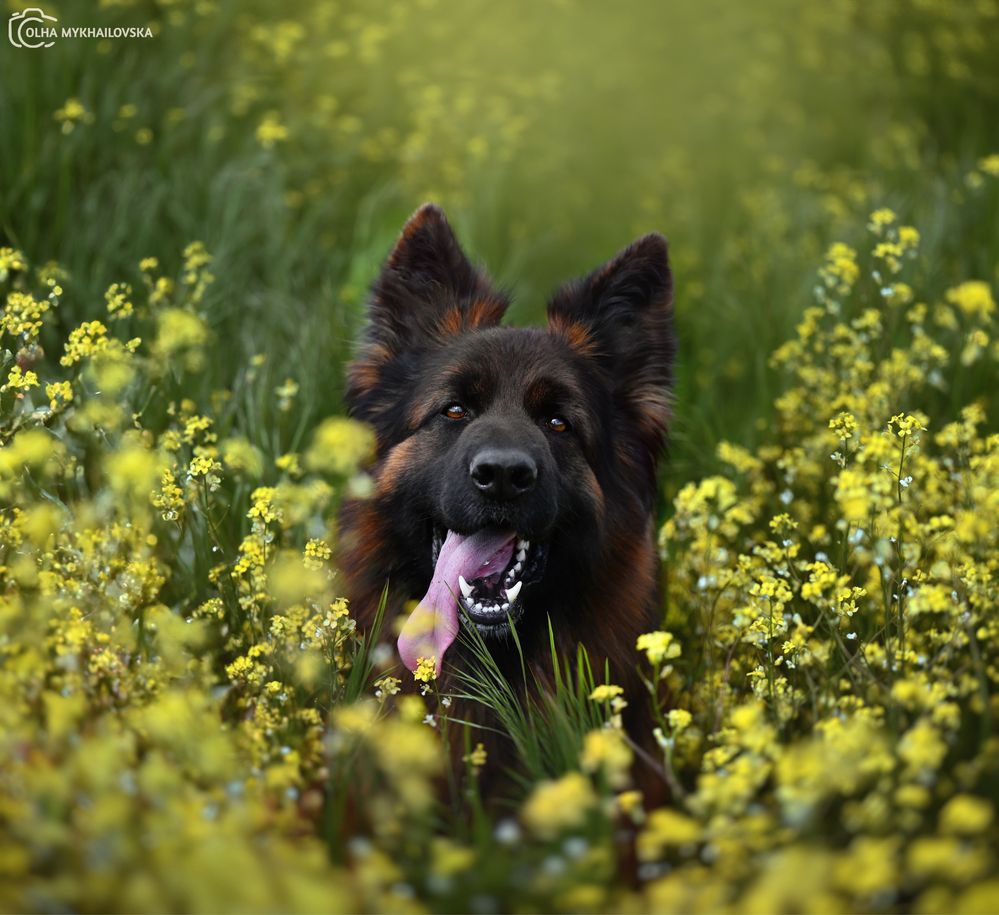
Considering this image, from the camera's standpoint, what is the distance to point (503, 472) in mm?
3562

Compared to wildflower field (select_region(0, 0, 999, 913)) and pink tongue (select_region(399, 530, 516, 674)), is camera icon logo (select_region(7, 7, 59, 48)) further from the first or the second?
pink tongue (select_region(399, 530, 516, 674))

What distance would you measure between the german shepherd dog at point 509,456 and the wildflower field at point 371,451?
0.76 feet

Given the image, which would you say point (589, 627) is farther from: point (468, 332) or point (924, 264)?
point (924, 264)

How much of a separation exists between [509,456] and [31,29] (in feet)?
15.8

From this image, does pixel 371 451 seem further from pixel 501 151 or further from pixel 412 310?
pixel 501 151

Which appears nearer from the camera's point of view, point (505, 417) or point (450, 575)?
point (450, 575)

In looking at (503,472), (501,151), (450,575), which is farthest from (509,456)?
(501,151)

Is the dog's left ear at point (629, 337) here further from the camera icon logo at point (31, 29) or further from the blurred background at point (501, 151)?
the camera icon logo at point (31, 29)

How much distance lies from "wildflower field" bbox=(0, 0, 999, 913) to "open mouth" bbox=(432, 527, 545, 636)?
1.14ft

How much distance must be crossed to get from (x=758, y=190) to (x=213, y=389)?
5.45 meters

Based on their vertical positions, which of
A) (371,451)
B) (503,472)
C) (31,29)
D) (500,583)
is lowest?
A: (500,583)

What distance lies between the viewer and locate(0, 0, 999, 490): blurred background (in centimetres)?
577

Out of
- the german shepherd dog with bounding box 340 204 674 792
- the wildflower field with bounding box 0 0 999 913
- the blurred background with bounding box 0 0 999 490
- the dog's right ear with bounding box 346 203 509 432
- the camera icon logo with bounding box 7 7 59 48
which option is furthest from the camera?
the camera icon logo with bounding box 7 7 59 48

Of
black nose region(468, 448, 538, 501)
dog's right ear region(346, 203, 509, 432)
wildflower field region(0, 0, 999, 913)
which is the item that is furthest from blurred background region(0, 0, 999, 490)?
black nose region(468, 448, 538, 501)
